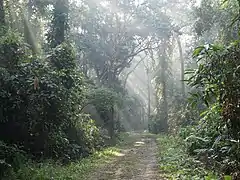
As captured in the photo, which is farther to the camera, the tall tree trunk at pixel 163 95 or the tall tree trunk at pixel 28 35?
the tall tree trunk at pixel 163 95

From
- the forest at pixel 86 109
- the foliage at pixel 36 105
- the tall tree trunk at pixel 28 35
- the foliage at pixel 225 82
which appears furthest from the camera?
the tall tree trunk at pixel 28 35

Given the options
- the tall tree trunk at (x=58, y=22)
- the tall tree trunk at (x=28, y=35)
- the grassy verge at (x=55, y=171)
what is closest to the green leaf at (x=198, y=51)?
the grassy verge at (x=55, y=171)

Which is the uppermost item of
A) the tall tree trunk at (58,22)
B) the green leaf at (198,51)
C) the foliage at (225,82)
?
the tall tree trunk at (58,22)

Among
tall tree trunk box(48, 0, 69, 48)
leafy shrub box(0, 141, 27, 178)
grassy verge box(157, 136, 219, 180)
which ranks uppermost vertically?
tall tree trunk box(48, 0, 69, 48)

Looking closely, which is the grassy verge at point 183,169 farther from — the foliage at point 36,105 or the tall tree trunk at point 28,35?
the tall tree trunk at point 28,35

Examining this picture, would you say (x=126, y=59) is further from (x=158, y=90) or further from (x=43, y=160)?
(x=43, y=160)

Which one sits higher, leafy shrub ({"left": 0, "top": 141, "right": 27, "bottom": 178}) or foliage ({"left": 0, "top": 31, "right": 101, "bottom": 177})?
foliage ({"left": 0, "top": 31, "right": 101, "bottom": 177})

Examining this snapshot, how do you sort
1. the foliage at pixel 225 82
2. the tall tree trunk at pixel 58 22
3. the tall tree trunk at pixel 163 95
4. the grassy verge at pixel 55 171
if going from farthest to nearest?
1. the tall tree trunk at pixel 163 95
2. the tall tree trunk at pixel 58 22
3. the grassy verge at pixel 55 171
4. the foliage at pixel 225 82

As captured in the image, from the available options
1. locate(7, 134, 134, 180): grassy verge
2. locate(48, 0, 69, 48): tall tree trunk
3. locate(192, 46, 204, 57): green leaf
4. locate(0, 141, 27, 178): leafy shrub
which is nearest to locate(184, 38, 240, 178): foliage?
locate(192, 46, 204, 57): green leaf

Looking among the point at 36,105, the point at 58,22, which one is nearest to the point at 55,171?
the point at 36,105

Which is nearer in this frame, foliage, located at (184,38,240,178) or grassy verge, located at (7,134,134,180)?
foliage, located at (184,38,240,178)

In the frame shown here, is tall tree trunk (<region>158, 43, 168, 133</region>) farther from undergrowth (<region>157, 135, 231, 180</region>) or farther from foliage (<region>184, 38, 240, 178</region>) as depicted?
foliage (<region>184, 38, 240, 178</region>)

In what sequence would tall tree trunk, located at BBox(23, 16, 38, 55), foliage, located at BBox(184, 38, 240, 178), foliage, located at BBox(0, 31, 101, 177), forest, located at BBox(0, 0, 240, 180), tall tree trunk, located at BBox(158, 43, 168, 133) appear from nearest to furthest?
foliage, located at BBox(184, 38, 240, 178), forest, located at BBox(0, 0, 240, 180), foliage, located at BBox(0, 31, 101, 177), tall tree trunk, located at BBox(23, 16, 38, 55), tall tree trunk, located at BBox(158, 43, 168, 133)

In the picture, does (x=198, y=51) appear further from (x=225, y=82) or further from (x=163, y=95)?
(x=163, y=95)
